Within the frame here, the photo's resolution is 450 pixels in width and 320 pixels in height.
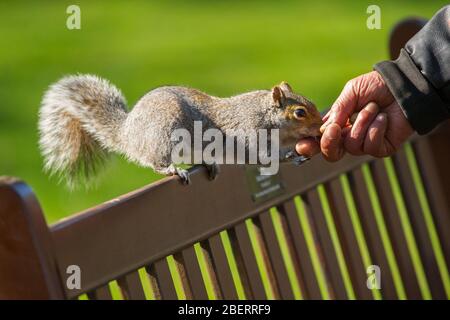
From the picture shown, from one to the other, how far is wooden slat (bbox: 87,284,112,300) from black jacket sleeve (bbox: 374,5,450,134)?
654 millimetres

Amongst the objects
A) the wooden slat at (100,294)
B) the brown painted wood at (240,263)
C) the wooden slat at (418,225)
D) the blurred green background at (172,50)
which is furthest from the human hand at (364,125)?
the blurred green background at (172,50)

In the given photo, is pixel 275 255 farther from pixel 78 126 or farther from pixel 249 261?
pixel 78 126

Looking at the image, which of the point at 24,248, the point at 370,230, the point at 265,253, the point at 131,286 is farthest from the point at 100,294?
the point at 370,230

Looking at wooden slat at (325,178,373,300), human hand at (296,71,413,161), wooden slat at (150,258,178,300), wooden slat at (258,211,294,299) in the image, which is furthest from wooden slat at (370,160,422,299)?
wooden slat at (150,258,178,300)

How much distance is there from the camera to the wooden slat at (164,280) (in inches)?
60.0

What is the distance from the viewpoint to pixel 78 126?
7.33 ft

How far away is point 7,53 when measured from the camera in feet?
19.6

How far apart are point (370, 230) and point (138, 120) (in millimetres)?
585

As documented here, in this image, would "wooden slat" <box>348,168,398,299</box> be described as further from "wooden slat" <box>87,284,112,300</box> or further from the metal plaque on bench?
"wooden slat" <box>87,284,112,300</box>

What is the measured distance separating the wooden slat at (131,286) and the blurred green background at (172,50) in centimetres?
245

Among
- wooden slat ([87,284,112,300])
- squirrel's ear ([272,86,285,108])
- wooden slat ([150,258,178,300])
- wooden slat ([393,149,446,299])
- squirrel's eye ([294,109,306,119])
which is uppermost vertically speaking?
squirrel's ear ([272,86,285,108])

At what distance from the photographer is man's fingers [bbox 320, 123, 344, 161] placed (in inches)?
68.0

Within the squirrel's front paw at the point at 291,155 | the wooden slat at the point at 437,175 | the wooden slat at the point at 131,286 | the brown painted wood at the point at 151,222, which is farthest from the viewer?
the wooden slat at the point at 437,175

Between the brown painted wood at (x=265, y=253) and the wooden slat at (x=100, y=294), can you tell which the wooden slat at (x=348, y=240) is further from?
the wooden slat at (x=100, y=294)
